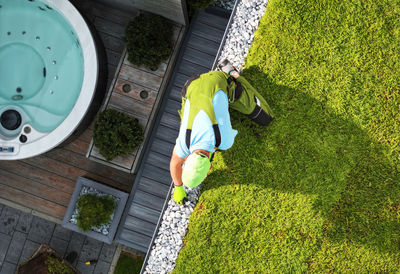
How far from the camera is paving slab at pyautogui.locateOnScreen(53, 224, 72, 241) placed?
16.8 ft

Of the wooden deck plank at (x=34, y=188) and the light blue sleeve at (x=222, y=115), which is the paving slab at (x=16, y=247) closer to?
the wooden deck plank at (x=34, y=188)

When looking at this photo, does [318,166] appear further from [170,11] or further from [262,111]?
[170,11]

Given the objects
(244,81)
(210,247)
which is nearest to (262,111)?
(244,81)

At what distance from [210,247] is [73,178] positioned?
2.77 metres

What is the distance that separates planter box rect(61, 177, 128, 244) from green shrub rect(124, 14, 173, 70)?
6.73ft

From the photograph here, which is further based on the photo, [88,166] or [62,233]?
[62,233]

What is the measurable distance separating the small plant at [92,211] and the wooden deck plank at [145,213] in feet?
1.20

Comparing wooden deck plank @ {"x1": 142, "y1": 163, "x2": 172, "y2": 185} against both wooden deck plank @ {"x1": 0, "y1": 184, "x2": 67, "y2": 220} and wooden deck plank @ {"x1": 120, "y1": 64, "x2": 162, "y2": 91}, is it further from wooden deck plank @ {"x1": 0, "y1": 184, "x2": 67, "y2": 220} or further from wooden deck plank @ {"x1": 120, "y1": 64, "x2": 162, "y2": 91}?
wooden deck plank @ {"x1": 0, "y1": 184, "x2": 67, "y2": 220}

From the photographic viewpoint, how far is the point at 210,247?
3740 mm

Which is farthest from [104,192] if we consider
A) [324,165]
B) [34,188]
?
[324,165]

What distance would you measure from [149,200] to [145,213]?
220 millimetres

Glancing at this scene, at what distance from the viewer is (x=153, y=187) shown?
4.49 m

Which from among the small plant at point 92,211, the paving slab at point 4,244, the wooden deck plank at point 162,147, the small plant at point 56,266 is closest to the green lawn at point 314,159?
the wooden deck plank at point 162,147

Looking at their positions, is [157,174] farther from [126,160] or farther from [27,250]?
[27,250]
